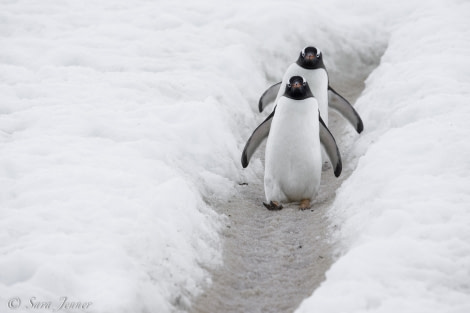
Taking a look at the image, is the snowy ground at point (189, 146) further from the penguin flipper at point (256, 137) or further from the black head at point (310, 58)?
the black head at point (310, 58)

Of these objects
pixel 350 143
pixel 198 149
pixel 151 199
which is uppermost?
pixel 151 199

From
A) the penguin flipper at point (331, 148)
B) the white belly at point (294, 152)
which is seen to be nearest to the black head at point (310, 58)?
the penguin flipper at point (331, 148)

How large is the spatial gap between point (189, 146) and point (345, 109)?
2261 millimetres

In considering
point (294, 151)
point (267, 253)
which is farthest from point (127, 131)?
point (267, 253)

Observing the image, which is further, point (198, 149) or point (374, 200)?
point (198, 149)

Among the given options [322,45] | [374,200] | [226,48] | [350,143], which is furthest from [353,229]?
[322,45]

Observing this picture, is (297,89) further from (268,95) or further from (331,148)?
(268,95)

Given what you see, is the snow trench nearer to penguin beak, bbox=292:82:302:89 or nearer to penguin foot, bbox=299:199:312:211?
penguin foot, bbox=299:199:312:211

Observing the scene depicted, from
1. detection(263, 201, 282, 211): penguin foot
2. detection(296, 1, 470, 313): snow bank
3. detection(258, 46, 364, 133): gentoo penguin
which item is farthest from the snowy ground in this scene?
detection(263, 201, 282, 211): penguin foot

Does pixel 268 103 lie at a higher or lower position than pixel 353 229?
lower

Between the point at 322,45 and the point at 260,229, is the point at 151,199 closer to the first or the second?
the point at 260,229

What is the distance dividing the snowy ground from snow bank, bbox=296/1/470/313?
0.04ft

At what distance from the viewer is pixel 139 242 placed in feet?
12.5

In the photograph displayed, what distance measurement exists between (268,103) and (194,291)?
12.8 ft
